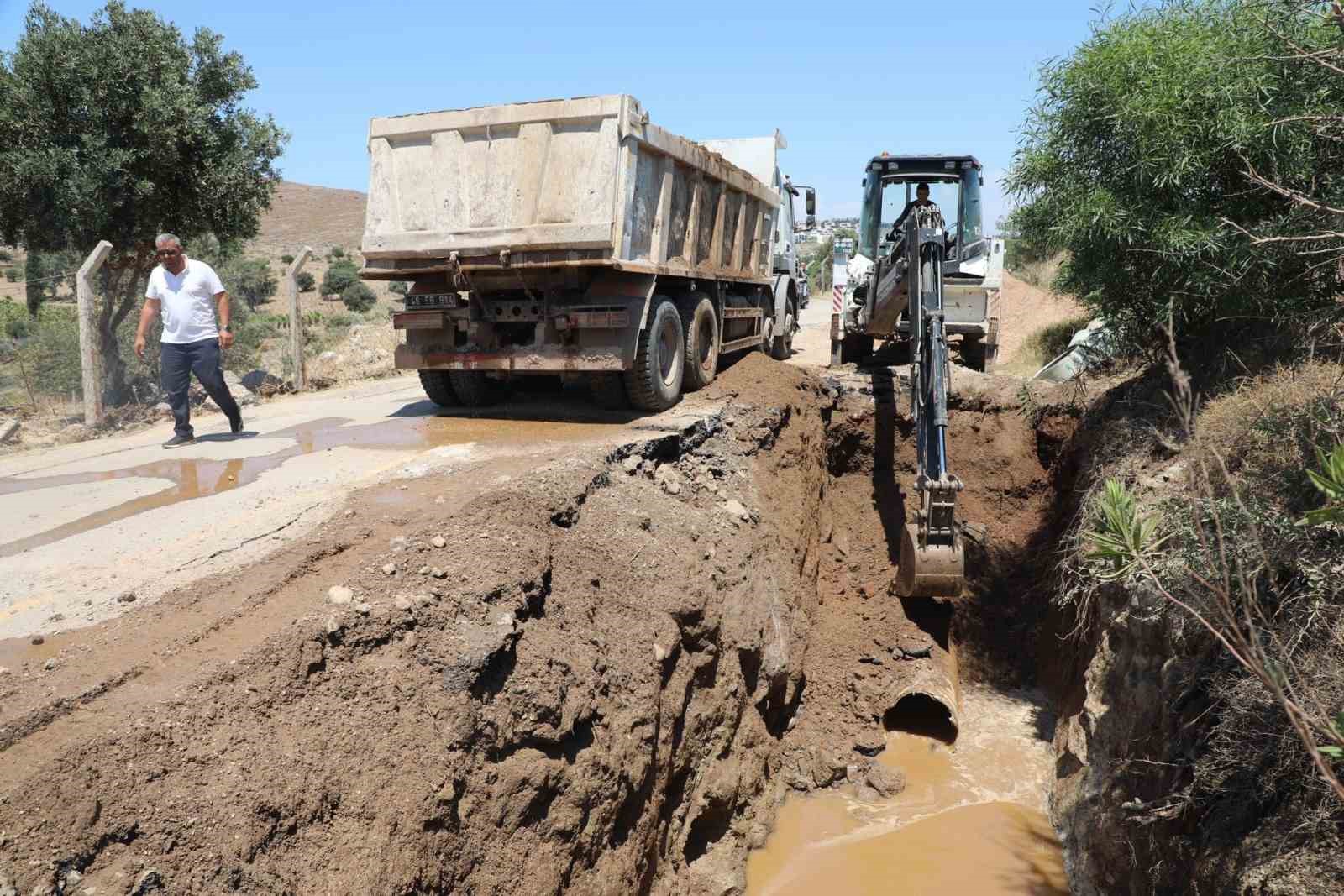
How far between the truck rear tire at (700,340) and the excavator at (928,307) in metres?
1.66

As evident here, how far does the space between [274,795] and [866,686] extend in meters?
5.74

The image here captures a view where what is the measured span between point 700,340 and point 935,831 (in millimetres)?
5016

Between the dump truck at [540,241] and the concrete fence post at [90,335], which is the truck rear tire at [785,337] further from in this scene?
the concrete fence post at [90,335]

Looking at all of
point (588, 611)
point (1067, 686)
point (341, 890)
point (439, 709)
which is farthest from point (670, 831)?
point (1067, 686)

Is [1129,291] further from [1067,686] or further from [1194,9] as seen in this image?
[1067,686]

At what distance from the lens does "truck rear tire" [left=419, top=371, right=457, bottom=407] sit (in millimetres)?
8609

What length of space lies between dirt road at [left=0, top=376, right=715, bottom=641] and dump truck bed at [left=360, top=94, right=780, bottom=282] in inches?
57.3

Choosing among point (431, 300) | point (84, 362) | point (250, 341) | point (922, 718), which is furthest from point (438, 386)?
point (250, 341)

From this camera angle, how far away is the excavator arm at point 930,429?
6.60 m

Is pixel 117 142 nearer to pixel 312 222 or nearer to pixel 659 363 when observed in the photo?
pixel 659 363

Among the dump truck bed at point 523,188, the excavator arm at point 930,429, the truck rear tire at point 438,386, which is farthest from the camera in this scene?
the truck rear tire at point 438,386

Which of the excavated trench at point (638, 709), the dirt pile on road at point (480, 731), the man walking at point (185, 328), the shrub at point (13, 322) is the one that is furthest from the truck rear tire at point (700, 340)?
the shrub at point (13, 322)

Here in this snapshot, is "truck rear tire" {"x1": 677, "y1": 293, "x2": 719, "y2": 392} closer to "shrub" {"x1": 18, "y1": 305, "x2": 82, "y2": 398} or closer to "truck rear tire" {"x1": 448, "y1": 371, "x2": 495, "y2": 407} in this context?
"truck rear tire" {"x1": 448, "y1": 371, "x2": 495, "y2": 407}

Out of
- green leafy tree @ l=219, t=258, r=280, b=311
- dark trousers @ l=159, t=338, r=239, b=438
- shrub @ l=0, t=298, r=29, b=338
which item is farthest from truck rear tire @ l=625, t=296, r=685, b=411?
green leafy tree @ l=219, t=258, r=280, b=311
